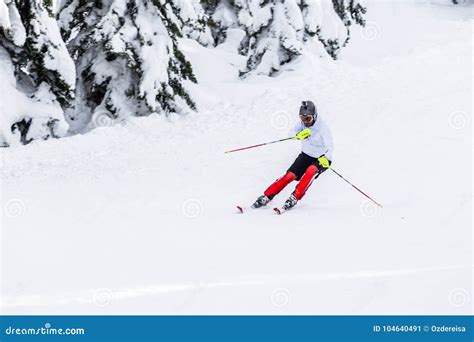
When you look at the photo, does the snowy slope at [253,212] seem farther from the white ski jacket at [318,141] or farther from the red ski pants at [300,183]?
the white ski jacket at [318,141]

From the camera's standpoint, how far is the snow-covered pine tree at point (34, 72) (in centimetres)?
1005

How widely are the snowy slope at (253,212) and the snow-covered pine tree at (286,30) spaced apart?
0.61 m

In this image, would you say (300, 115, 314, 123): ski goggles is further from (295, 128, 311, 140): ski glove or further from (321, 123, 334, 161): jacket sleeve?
(321, 123, 334, 161): jacket sleeve

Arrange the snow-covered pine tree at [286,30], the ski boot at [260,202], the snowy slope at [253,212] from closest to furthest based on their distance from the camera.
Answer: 1. the snowy slope at [253,212]
2. the ski boot at [260,202]
3. the snow-covered pine tree at [286,30]

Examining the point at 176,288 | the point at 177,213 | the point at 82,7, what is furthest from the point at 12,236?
the point at 82,7

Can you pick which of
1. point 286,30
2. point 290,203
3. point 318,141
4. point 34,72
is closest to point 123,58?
point 34,72

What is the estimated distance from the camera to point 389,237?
667cm

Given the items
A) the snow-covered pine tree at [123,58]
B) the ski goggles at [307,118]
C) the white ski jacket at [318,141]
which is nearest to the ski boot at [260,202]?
the white ski jacket at [318,141]

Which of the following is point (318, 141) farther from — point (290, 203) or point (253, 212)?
point (253, 212)

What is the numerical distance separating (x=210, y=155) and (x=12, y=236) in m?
4.84

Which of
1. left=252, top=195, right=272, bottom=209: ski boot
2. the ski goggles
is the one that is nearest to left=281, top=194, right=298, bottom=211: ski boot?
left=252, top=195, right=272, bottom=209: ski boot

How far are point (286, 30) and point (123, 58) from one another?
5385mm

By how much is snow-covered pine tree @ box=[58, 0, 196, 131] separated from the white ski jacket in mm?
5072
